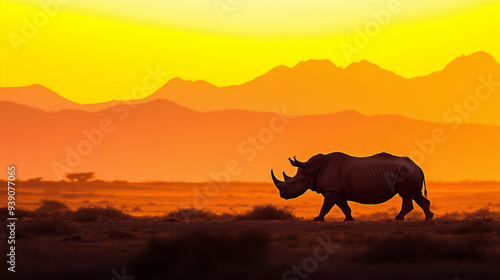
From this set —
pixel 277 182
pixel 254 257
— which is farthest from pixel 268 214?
pixel 254 257

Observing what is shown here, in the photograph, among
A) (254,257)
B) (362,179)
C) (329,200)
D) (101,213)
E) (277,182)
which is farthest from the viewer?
(101,213)

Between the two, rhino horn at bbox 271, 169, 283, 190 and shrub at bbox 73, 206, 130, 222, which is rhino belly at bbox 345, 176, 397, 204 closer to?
rhino horn at bbox 271, 169, 283, 190

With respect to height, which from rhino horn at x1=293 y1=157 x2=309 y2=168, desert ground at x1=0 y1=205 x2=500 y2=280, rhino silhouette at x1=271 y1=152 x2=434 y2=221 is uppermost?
rhino horn at x1=293 y1=157 x2=309 y2=168

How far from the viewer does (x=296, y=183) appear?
90.5 ft

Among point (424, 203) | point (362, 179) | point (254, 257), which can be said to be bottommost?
point (254, 257)

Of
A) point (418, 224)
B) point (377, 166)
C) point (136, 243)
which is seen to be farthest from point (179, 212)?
point (136, 243)

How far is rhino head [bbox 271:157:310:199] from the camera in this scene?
27.3m

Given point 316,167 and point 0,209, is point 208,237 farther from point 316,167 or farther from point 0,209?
point 0,209

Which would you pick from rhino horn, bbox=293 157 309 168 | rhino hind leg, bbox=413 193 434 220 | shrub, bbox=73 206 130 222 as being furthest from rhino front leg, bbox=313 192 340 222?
shrub, bbox=73 206 130 222

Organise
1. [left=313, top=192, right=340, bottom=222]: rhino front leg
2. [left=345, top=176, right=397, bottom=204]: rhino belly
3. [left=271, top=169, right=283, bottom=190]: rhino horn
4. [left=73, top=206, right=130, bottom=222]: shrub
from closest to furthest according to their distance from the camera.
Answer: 1. [left=345, top=176, right=397, bottom=204]: rhino belly
2. [left=313, top=192, right=340, bottom=222]: rhino front leg
3. [left=271, top=169, right=283, bottom=190]: rhino horn
4. [left=73, top=206, right=130, bottom=222]: shrub

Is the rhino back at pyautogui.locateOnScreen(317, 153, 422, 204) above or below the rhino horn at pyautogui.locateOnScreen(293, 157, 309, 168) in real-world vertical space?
below

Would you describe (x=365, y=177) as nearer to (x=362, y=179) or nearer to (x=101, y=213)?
(x=362, y=179)

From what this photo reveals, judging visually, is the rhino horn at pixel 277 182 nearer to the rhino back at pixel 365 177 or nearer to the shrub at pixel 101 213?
the rhino back at pixel 365 177

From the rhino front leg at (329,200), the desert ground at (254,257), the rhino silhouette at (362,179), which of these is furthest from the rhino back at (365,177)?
the desert ground at (254,257)
